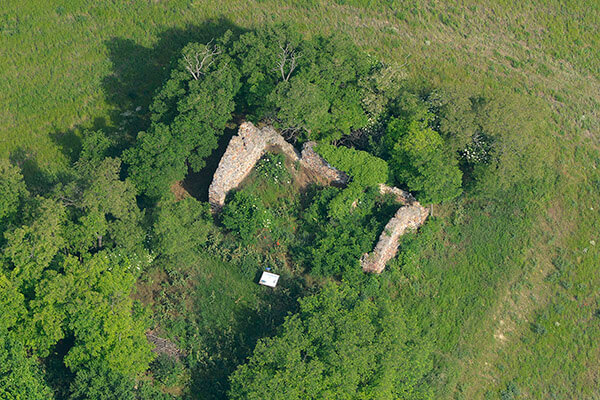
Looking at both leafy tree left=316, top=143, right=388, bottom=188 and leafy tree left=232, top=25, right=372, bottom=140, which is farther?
leafy tree left=232, top=25, right=372, bottom=140

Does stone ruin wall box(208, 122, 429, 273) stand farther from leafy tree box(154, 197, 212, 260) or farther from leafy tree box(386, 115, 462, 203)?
leafy tree box(154, 197, 212, 260)

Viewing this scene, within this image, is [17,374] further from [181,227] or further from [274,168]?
[274,168]

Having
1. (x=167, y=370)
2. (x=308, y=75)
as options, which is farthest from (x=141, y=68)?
(x=167, y=370)

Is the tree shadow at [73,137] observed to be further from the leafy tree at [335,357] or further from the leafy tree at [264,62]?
the leafy tree at [335,357]

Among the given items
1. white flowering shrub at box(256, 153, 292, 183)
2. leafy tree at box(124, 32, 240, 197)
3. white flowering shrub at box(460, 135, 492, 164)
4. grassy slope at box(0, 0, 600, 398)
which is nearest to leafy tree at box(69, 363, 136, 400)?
leafy tree at box(124, 32, 240, 197)

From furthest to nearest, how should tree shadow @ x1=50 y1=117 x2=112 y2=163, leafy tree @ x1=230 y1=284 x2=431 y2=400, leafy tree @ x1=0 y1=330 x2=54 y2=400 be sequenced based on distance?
1. tree shadow @ x1=50 y1=117 x2=112 y2=163
2. leafy tree @ x1=230 y1=284 x2=431 y2=400
3. leafy tree @ x1=0 y1=330 x2=54 y2=400

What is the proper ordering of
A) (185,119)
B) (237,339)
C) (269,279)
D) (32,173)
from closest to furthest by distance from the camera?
(237,339) < (269,279) < (185,119) < (32,173)

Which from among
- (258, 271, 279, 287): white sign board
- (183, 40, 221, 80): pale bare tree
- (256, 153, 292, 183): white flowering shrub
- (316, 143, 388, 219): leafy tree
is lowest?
(258, 271, 279, 287): white sign board

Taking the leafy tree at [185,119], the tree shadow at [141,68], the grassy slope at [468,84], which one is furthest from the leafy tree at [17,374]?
the tree shadow at [141,68]
